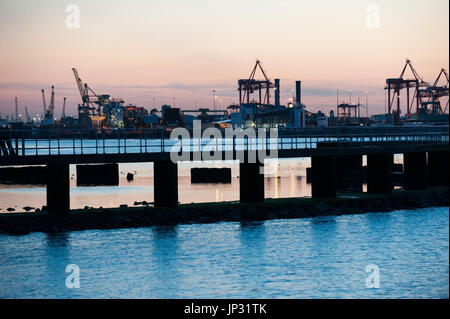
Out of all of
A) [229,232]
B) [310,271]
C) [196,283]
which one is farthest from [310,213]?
[196,283]

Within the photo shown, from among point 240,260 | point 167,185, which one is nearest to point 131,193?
point 167,185

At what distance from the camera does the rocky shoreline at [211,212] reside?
1767 inches

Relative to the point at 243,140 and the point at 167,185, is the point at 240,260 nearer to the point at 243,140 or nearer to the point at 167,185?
the point at 167,185

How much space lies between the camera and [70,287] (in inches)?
1313

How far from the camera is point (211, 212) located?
49438mm

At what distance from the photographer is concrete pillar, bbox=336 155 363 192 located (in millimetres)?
72581

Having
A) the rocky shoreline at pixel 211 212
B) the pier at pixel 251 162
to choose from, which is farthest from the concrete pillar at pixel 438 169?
the rocky shoreline at pixel 211 212

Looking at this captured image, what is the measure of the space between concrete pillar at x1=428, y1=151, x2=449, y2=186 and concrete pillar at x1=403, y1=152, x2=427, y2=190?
11.9 ft

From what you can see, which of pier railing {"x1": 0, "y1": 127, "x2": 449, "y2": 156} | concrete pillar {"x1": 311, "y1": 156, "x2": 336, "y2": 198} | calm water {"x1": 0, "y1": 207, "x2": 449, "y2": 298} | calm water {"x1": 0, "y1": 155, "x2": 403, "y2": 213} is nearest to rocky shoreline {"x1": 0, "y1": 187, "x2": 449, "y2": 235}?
calm water {"x1": 0, "y1": 207, "x2": 449, "y2": 298}

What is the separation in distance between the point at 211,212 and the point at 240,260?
10.5 m

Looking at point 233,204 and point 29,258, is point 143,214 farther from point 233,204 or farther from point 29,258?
point 29,258

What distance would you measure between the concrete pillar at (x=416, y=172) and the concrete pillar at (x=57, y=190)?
29.4 metres

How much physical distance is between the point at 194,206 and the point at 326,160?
1073 cm

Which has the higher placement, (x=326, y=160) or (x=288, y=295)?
(x=326, y=160)
